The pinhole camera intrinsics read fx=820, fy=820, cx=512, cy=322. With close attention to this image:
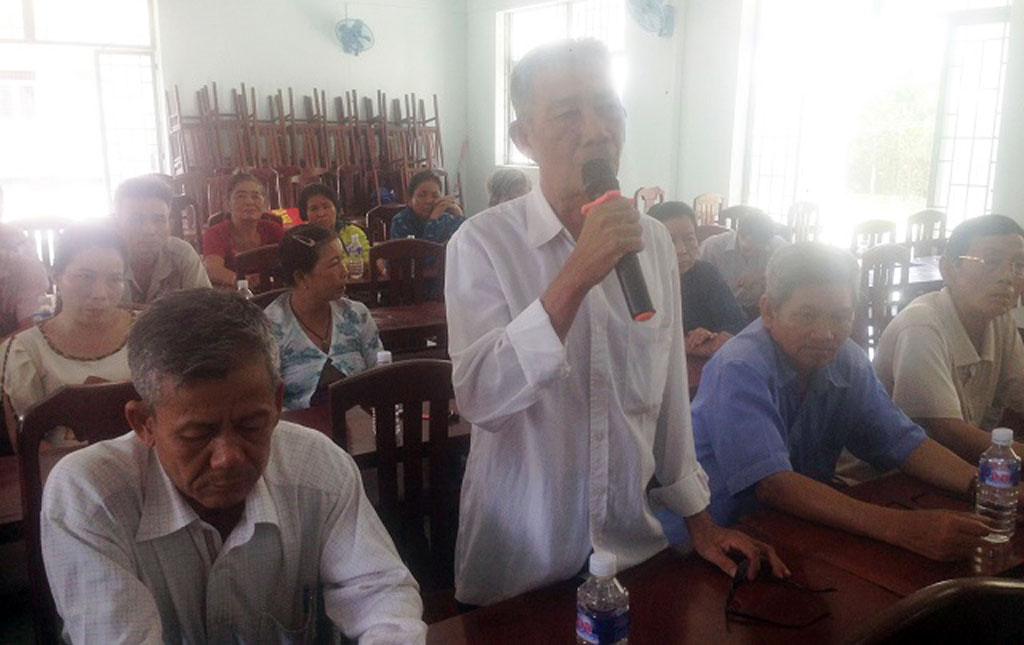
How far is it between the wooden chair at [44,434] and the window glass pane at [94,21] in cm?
734

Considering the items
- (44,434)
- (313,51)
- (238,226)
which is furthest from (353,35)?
(44,434)

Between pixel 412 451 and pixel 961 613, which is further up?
pixel 961 613

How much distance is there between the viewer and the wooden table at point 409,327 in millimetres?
3428

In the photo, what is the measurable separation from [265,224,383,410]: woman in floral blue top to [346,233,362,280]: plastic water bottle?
1792 millimetres

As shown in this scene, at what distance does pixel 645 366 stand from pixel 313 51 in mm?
8330

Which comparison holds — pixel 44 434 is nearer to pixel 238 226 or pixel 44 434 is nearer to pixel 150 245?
pixel 150 245

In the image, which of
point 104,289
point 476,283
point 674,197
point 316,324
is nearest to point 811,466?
point 476,283

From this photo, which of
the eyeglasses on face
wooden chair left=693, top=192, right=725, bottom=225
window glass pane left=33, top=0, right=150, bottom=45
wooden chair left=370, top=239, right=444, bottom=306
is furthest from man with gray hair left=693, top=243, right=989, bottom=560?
window glass pane left=33, top=0, right=150, bottom=45

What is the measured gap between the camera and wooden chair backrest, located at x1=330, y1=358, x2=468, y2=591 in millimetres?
1713

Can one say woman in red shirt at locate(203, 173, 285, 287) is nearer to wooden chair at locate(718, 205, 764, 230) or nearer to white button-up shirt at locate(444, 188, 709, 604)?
wooden chair at locate(718, 205, 764, 230)

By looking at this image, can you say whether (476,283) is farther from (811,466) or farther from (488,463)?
(811,466)

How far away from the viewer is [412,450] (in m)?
1.76

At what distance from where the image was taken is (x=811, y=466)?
1833mm

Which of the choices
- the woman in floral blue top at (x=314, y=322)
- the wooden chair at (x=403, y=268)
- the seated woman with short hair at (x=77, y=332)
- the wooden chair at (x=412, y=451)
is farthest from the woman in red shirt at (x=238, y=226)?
the wooden chair at (x=412, y=451)
